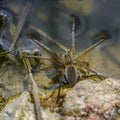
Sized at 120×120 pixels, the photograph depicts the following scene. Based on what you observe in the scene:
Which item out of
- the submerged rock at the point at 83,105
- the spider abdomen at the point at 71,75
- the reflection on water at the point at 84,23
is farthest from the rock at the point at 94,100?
the reflection on water at the point at 84,23

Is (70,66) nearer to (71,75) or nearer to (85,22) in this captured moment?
(71,75)

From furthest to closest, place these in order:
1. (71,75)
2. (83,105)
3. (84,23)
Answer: (84,23) < (71,75) < (83,105)

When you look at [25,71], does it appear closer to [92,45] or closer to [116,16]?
[92,45]

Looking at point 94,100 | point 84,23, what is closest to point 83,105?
point 94,100

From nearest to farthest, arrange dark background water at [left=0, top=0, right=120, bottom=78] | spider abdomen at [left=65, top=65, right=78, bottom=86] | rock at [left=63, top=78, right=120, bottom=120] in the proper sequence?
rock at [left=63, top=78, right=120, bottom=120], spider abdomen at [left=65, top=65, right=78, bottom=86], dark background water at [left=0, top=0, right=120, bottom=78]

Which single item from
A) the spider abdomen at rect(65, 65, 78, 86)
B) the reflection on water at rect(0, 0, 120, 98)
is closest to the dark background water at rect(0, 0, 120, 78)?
the reflection on water at rect(0, 0, 120, 98)

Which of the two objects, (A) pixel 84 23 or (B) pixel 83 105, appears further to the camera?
(A) pixel 84 23

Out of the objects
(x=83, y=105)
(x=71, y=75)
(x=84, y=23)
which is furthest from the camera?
(x=84, y=23)

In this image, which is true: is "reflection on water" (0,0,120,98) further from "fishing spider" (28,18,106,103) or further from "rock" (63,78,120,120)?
"rock" (63,78,120,120)
